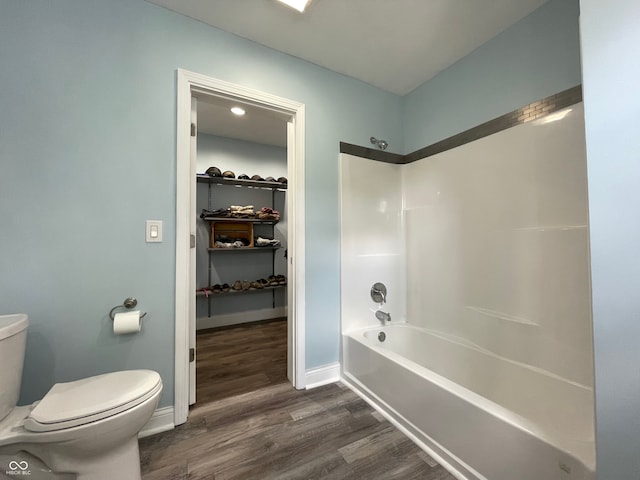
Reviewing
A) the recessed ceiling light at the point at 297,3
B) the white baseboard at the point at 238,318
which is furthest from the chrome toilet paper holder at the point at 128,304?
the white baseboard at the point at 238,318

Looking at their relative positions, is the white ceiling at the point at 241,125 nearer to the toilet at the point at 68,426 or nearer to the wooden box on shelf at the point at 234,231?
the wooden box on shelf at the point at 234,231

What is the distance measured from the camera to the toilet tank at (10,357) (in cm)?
93

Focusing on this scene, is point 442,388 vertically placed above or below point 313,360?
above

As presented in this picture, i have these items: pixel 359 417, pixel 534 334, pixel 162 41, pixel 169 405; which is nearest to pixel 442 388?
pixel 359 417

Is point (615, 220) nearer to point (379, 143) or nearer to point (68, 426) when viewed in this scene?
point (379, 143)

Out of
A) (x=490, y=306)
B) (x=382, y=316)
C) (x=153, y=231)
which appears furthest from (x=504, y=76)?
(x=153, y=231)

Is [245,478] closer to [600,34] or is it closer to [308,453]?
[308,453]

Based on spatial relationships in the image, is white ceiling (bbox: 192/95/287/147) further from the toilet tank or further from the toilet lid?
the toilet lid

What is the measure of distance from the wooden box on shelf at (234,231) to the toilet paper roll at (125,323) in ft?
6.61

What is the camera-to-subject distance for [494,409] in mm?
1043

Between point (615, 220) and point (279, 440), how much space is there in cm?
168

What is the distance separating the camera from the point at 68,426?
879 mm

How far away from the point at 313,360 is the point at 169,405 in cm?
95

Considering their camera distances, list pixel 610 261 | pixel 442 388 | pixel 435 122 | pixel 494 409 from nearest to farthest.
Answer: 1. pixel 610 261
2. pixel 494 409
3. pixel 442 388
4. pixel 435 122
